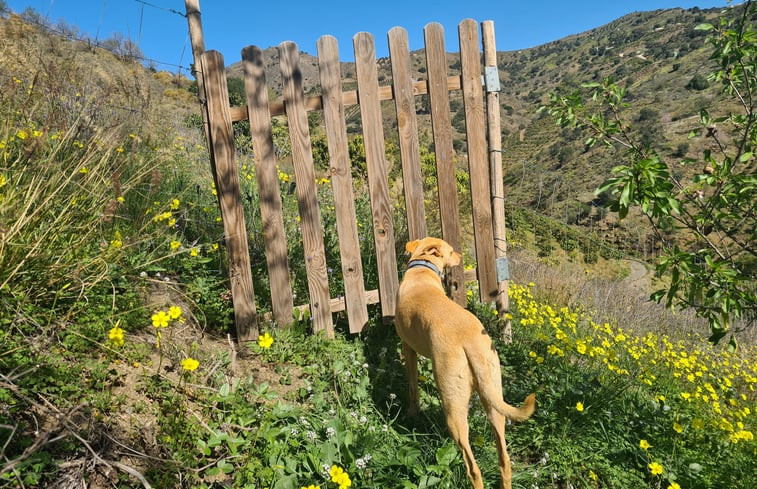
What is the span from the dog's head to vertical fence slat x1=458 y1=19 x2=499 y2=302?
0.56m

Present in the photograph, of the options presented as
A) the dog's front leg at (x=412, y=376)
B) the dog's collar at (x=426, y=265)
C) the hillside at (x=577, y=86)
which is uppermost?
the hillside at (x=577, y=86)

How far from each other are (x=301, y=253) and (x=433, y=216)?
2170 millimetres

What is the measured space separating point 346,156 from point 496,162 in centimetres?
131

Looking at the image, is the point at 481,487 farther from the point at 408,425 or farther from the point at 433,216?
the point at 433,216

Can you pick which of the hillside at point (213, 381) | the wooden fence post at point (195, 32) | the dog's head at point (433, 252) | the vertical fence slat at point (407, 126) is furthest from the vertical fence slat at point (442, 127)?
the wooden fence post at point (195, 32)

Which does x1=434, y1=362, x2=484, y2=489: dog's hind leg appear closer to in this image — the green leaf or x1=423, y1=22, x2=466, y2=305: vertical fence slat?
the green leaf

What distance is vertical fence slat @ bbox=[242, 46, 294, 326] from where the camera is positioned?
2895mm

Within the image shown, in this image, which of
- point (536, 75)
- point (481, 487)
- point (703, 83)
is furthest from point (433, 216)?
point (536, 75)

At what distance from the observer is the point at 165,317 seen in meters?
1.86

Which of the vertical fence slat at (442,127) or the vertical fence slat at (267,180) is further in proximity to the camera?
the vertical fence slat at (442,127)

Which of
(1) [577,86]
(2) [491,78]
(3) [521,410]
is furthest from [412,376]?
(1) [577,86]

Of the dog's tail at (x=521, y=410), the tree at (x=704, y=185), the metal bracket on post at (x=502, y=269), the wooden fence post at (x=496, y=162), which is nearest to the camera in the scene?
the tree at (x=704, y=185)

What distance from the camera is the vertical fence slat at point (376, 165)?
3076mm

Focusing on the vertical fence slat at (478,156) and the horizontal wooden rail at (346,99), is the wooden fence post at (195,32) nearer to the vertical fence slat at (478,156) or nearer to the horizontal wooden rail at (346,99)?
the horizontal wooden rail at (346,99)
